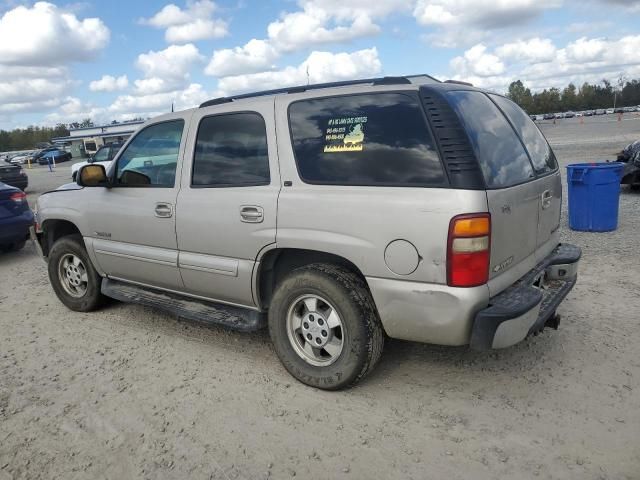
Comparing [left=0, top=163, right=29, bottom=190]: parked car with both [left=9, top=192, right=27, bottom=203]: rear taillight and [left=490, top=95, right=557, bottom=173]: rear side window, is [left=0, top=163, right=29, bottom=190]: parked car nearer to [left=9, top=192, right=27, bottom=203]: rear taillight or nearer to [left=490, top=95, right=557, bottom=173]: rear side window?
[left=9, top=192, right=27, bottom=203]: rear taillight

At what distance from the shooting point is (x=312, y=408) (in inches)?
129

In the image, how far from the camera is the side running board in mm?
3811

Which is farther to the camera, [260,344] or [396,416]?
[260,344]

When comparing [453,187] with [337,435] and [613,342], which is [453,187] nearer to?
[337,435]

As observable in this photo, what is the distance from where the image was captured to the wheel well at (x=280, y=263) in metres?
3.46

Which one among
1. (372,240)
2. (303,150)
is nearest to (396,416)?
(372,240)

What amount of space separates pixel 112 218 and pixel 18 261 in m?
4.45

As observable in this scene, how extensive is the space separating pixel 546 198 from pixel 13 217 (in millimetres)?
7460

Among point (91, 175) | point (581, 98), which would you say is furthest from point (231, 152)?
point (581, 98)

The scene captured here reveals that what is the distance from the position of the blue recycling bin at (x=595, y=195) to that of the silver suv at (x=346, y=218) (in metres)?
3.63

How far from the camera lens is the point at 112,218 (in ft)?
14.9

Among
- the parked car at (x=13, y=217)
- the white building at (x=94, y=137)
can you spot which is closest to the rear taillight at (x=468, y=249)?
the parked car at (x=13, y=217)

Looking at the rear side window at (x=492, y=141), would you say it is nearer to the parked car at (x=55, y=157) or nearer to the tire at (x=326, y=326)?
the tire at (x=326, y=326)

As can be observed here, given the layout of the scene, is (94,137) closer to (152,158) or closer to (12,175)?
(12,175)
